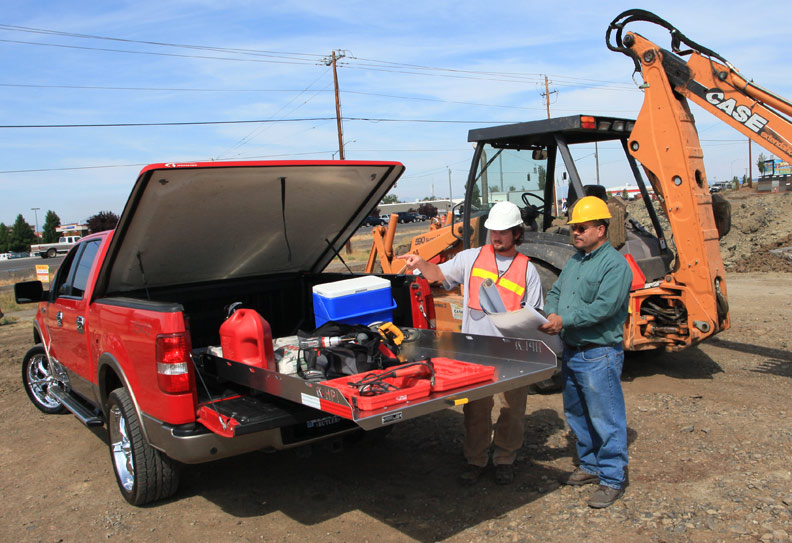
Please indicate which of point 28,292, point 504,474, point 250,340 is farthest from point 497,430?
point 28,292

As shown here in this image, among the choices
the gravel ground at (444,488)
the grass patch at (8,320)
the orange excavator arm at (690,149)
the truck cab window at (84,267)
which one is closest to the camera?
the gravel ground at (444,488)

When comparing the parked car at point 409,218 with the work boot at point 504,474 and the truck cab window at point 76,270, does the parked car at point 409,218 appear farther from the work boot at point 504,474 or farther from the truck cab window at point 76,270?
the work boot at point 504,474

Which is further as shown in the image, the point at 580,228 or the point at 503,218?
the point at 503,218

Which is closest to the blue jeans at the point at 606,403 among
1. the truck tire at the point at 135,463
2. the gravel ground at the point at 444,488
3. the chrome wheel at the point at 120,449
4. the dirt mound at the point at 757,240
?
the gravel ground at the point at 444,488

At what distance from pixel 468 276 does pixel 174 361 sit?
201cm

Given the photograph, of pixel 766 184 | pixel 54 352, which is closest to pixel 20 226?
pixel 766 184

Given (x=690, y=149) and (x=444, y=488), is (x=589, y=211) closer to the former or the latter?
(x=444, y=488)

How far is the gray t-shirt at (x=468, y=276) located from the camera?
4305 millimetres

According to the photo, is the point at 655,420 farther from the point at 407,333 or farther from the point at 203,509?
the point at 203,509

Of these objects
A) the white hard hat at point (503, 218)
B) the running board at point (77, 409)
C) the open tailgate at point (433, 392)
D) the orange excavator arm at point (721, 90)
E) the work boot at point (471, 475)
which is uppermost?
the orange excavator arm at point (721, 90)

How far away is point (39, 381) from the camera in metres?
6.78

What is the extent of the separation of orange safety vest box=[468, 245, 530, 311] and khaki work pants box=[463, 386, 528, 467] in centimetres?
63

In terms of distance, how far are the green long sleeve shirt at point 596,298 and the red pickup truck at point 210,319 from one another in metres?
0.41

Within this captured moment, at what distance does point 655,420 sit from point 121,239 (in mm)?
4454
